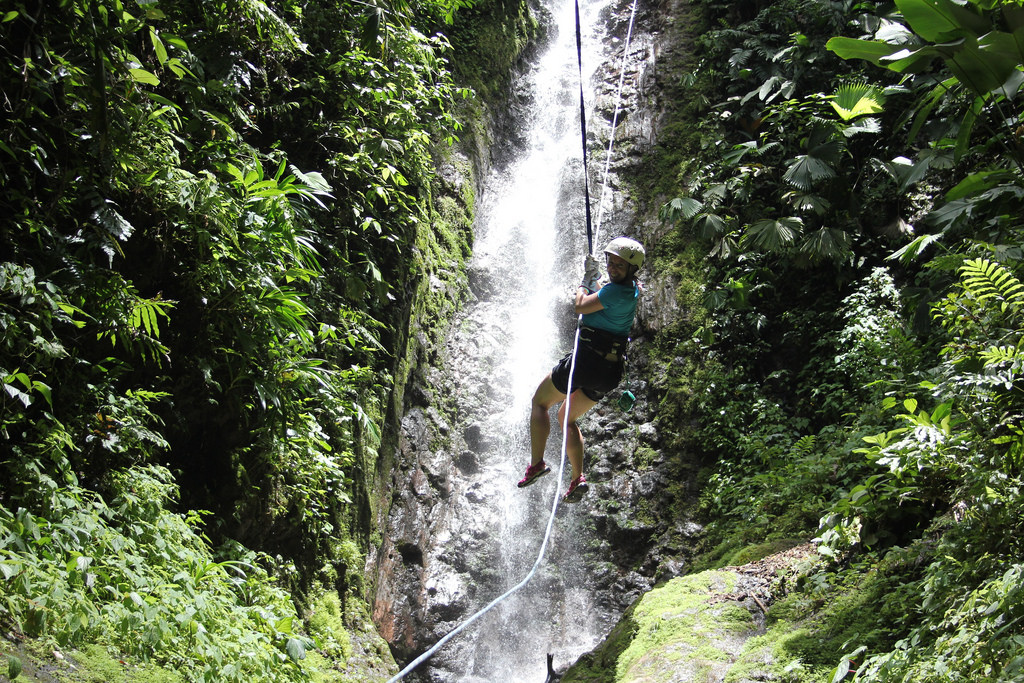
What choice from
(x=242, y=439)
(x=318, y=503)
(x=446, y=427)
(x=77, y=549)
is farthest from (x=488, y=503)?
(x=77, y=549)

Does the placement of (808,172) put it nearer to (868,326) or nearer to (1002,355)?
(868,326)

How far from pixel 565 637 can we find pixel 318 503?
11.8 feet

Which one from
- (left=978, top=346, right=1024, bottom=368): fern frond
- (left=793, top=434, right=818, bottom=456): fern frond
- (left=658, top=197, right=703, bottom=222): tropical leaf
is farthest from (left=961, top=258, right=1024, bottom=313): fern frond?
(left=658, top=197, right=703, bottom=222): tropical leaf

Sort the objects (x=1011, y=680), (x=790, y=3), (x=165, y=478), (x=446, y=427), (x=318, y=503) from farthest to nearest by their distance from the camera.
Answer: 1. (x=790, y=3)
2. (x=446, y=427)
3. (x=318, y=503)
4. (x=165, y=478)
5. (x=1011, y=680)

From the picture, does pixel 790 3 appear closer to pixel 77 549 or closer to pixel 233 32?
pixel 233 32

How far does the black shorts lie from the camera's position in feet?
16.7

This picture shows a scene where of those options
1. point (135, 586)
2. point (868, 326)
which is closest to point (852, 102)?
point (868, 326)

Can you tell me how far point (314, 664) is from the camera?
4.80m

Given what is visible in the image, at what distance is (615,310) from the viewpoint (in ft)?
16.5

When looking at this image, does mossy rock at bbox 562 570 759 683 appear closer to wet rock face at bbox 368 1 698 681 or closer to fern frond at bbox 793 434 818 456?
wet rock face at bbox 368 1 698 681

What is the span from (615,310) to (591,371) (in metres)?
0.48

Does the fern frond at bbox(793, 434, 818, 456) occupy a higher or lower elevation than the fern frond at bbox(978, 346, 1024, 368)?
lower

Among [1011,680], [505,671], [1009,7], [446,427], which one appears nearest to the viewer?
[1011,680]

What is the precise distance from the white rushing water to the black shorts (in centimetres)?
366
